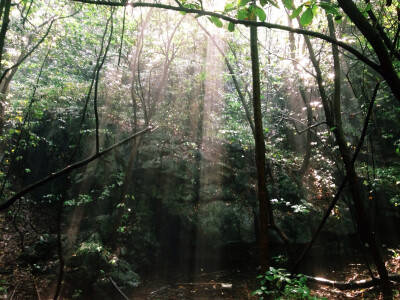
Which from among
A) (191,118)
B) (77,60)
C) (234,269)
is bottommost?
(234,269)

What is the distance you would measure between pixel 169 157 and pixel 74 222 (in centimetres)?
416

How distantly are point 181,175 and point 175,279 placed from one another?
11.9 feet

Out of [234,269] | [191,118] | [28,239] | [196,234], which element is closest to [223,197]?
[196,234]

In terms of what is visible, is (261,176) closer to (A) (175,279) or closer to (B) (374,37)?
(B) (374,37)

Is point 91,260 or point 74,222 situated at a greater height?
point 74,222

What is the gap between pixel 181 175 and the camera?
34.1ft

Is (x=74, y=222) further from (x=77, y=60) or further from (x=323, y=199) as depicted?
(x=323, y=199)

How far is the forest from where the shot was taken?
7516 millimetres

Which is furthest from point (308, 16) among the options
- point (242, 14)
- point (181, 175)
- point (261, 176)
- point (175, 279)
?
point (181, 175)

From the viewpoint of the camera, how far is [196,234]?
935cm

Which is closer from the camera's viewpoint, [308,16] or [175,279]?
[308,16]

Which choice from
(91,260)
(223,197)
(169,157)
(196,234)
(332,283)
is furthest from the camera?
(169,157)

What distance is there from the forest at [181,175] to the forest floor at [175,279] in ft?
0.18

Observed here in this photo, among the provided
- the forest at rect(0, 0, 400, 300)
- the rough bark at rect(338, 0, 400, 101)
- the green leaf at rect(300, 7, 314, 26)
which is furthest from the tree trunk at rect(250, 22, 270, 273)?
the green leaf at rect(300, 7, 314, 26)
